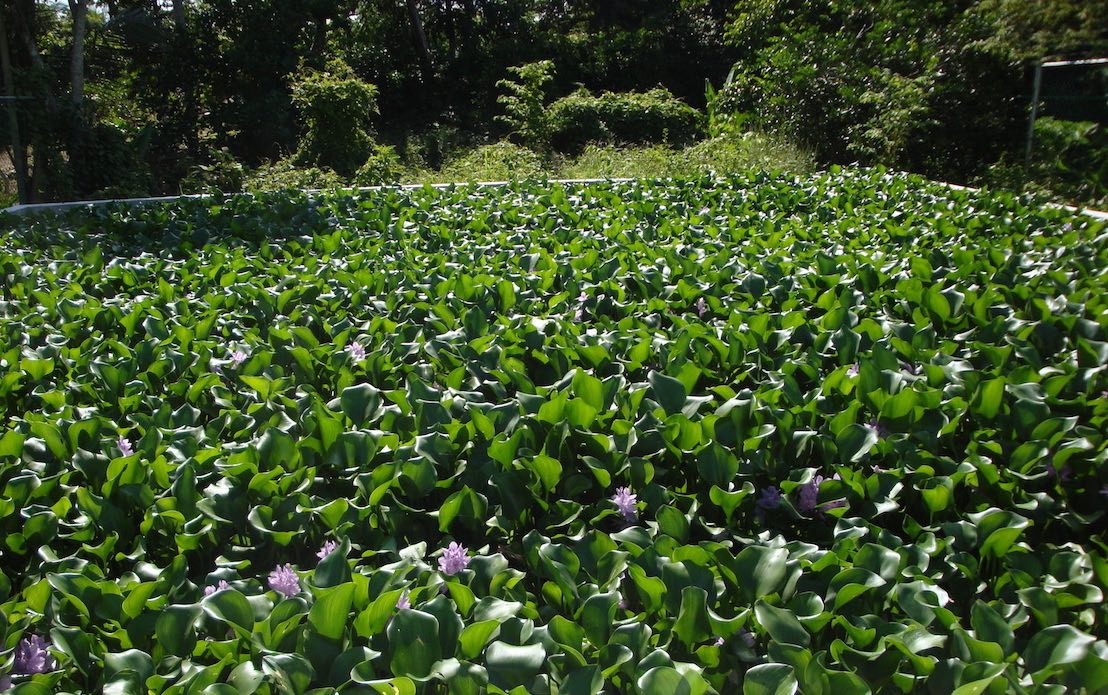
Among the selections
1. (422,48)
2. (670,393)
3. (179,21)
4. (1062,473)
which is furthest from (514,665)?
(422,48)

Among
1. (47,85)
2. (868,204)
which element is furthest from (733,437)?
(47,85)

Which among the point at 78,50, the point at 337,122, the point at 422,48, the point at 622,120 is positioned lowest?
the point at 622,120

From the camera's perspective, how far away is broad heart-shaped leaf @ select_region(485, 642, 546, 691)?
1.50 metres

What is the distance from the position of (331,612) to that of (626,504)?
812 mm

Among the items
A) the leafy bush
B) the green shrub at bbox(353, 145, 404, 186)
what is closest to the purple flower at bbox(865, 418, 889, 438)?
the leafy bush

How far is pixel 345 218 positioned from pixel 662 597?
4569mm

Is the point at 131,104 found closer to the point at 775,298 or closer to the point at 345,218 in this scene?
the point at 345,218

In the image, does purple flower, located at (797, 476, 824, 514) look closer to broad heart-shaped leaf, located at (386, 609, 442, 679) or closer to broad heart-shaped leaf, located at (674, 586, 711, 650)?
broad heart-shaped leaf, located at (674, 586, 711, 650)

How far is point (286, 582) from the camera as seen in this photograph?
1.85 meters

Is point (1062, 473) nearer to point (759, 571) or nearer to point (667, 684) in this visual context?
point (759, 571)

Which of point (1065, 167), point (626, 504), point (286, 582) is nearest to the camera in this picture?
point (286, 582)

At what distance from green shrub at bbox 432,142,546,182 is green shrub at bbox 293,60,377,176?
1.37m

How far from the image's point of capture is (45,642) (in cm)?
179

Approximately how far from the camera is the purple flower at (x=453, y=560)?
1.89 meters
